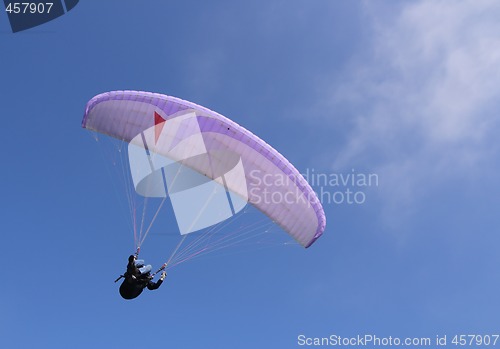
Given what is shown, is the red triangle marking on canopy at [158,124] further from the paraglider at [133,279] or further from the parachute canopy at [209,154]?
the paraglider at [133,279]

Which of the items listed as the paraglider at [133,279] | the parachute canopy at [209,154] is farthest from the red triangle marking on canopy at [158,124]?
the paraglider at [133,279]

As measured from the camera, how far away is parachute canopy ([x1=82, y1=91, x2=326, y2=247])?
52.1ft

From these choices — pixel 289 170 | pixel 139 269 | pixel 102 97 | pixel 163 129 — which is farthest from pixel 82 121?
pixel 289 170

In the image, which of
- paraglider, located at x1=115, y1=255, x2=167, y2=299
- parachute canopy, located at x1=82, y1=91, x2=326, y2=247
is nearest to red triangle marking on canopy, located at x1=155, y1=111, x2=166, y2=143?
parachute canopy, located at x1=82, y1=91, x2=326, y2=247

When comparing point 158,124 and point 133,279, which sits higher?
point 158,124

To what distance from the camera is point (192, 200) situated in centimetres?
2031

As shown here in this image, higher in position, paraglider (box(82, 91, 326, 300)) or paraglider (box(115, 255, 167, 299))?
paraglider (box(82, 91, 326, 300))

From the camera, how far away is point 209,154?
56.3ft

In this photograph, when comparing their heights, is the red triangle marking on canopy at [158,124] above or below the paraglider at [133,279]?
above

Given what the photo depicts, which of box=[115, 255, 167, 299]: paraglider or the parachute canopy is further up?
the parachute canopy

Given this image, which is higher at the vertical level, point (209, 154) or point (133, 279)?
point (209, 154)

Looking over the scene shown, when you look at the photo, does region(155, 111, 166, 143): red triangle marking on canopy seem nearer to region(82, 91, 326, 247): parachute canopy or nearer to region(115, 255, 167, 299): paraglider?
region(82, 91, 326, 247): parachute canopy

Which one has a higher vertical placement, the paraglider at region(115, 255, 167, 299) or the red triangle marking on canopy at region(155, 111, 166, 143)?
the red triangle marking on canopy at region(155, 111, 166, 143)

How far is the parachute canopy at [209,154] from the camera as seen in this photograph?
15875 mm
